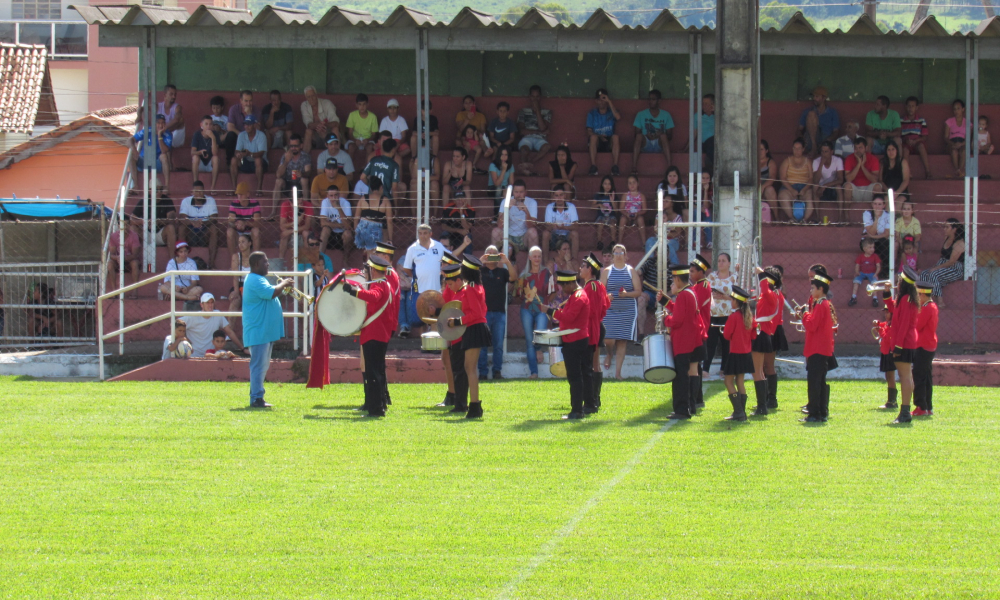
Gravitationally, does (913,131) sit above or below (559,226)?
above

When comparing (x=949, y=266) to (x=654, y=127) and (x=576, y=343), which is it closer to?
(x=654, y=127)

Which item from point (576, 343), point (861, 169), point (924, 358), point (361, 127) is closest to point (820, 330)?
point (924, 358)

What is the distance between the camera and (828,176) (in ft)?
58.7

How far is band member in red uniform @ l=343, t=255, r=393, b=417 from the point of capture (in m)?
11.2

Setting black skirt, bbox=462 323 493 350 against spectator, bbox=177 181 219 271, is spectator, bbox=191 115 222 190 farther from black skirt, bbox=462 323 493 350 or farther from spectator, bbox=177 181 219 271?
black skirt, bbox=462 323 493 350

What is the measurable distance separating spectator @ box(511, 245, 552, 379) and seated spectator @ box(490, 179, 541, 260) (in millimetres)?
1144

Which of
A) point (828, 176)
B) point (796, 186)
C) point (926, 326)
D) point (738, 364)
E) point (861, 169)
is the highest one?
point (861, 169)

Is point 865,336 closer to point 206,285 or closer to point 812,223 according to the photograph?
point 812,223

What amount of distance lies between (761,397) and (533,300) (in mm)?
4088

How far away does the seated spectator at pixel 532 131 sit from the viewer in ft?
60.4

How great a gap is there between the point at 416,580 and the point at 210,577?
1.13m

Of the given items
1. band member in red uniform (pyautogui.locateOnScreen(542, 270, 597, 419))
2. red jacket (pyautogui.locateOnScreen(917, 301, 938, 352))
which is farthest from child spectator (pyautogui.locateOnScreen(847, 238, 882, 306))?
band member in red uniform (pyautogui.locateOnScreen(542, 270, 597, 419))

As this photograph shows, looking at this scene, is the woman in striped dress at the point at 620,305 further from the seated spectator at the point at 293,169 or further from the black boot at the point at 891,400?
the seated spectator at the point at 293,169

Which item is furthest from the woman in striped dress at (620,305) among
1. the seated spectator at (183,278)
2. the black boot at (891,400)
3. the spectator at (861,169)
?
the seated spectator at (183,278)
